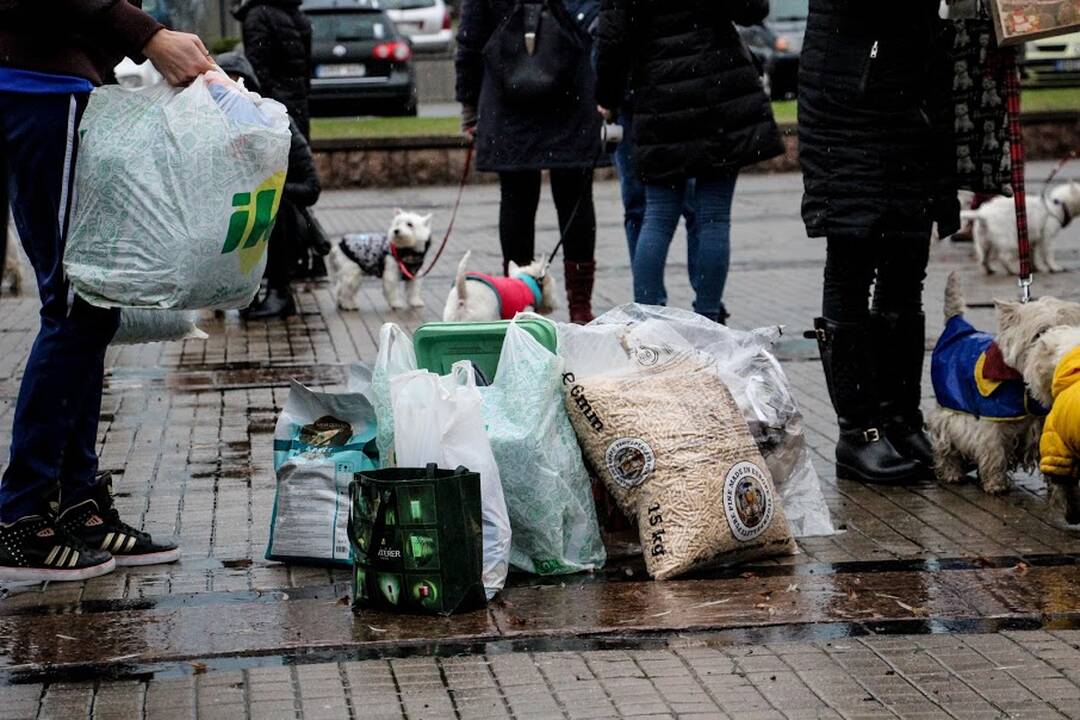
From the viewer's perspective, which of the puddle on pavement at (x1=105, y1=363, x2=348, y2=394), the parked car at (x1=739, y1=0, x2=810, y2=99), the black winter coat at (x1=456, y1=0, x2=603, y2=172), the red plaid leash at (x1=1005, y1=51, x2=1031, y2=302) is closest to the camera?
the red plaid leash at (x1=1005, y1=51, x2=1031, y2=302)

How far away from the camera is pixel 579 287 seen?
8.66 metres

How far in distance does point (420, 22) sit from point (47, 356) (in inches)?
1089

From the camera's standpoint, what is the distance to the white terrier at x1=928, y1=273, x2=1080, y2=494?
203 inches

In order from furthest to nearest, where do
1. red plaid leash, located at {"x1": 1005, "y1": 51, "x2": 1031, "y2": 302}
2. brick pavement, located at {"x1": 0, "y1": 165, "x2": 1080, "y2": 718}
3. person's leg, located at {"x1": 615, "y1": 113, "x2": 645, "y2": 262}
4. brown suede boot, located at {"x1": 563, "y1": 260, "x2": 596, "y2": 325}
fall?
person's leg, located at {"x1": 615, "y1": 113, "x2": 645, "y2": 262} < brown suede boot, located at {"x1": 563, "y1": 260, "x2": 596, "y2": 325} < red plaid leash, located at {"x1": 1005, "y1": 51, "x2": 1031, "y2": 302} < brick pavement, located at {"x1": 0, "y1": 165, "x2": 1080, "y2": 718}

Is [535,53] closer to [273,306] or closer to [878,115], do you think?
[273,306]

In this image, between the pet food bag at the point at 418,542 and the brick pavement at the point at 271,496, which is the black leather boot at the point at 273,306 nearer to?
the brick pavement at the point at 271,496

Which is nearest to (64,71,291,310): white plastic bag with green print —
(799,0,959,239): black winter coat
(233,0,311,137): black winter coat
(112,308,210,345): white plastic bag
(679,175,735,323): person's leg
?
(112,308,210,345): white plastic bag

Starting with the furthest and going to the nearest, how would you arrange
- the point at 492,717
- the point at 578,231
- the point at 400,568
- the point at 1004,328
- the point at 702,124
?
the point at 578,231 → the point at 702,124 → the point at 1004,328 → the point at 400,568 → the point at 492,717

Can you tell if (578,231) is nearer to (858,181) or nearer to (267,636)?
(858,181)

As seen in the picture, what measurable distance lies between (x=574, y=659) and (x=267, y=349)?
16.8ft

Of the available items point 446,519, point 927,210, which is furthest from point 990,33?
point 446,519

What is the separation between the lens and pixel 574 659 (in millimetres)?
3918

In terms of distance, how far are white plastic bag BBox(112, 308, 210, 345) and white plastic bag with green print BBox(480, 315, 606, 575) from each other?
3.08 ft

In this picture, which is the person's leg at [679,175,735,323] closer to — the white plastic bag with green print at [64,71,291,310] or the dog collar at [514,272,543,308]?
the dog collar at [514,272,543,308]
